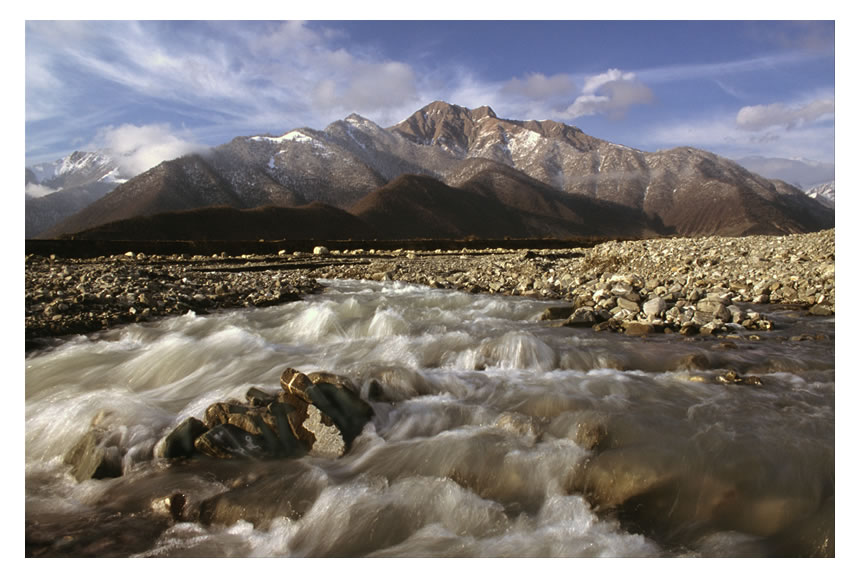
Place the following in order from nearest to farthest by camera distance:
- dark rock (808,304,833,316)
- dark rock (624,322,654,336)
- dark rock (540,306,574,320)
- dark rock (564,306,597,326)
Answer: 1. dark rock (624,322,654,336)
2. dark rock (564,306,597,326)
3. dark rock (808,304,833,316)
4. dark rock (540,306,574,320)

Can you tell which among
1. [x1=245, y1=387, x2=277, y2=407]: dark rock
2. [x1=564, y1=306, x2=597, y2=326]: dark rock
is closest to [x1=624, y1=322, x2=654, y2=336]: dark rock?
[x1=564, y1=306, x2=597, y2=326]: dark rock

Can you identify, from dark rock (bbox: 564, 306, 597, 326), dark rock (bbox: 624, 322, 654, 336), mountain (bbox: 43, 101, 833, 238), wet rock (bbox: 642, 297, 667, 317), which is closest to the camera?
dark rock (bbox: 624, 322, 654, 336)

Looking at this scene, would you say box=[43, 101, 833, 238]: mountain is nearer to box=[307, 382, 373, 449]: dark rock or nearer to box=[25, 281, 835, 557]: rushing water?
box=[25, 281, 835, 557]: rushing water

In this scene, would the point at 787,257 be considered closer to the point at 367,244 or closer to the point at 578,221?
the point at 367,244

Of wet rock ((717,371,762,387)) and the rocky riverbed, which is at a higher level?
the rocky riverbed

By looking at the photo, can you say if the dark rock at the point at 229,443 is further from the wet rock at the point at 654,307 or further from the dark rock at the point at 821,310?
the dark rock at the point at 821,310

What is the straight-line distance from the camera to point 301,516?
3330 mm

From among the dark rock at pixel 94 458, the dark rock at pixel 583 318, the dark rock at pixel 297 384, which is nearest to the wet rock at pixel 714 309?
the dark rock at pixel 583 318

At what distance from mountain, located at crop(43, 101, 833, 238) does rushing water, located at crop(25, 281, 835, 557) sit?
350ft

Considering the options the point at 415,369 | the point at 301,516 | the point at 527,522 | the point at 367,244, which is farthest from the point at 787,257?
the point at 367,244

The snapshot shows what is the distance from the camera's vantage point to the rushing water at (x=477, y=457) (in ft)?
10.2

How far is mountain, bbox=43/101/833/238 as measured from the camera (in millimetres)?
119188

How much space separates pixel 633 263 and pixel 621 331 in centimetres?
826

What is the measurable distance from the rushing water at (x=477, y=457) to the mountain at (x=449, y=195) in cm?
10678
